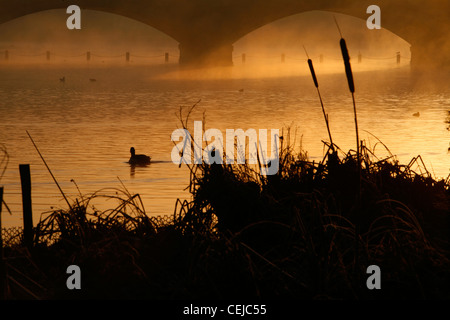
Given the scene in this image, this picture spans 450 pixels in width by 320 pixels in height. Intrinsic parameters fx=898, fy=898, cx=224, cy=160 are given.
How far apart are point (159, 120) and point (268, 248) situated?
53.9 feet

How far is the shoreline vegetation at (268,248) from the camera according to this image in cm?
430

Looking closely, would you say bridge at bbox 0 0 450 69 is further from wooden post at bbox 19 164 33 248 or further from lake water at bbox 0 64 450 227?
wooden post at bbox 19 164 33 248

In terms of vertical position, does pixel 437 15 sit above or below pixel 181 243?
above

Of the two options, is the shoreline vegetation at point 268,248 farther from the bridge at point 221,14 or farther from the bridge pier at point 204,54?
the bridge pier at point 204,54

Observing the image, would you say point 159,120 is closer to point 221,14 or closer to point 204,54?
point 221,14

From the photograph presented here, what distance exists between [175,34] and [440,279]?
3885 cm

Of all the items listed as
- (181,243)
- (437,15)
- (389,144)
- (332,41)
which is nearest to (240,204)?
(181,243)

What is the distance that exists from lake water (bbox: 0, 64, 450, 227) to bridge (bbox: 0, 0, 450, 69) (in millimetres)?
1639

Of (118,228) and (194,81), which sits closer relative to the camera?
(118,228)

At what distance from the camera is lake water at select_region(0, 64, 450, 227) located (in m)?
11.3

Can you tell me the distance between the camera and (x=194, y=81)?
39.6m

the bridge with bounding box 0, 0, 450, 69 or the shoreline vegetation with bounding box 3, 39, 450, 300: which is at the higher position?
the bridge with bounding box 0, 0, 450, 69

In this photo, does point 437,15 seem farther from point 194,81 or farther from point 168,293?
point 168,293

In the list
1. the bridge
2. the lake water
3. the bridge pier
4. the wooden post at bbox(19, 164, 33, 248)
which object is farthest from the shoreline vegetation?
the bridge pier
